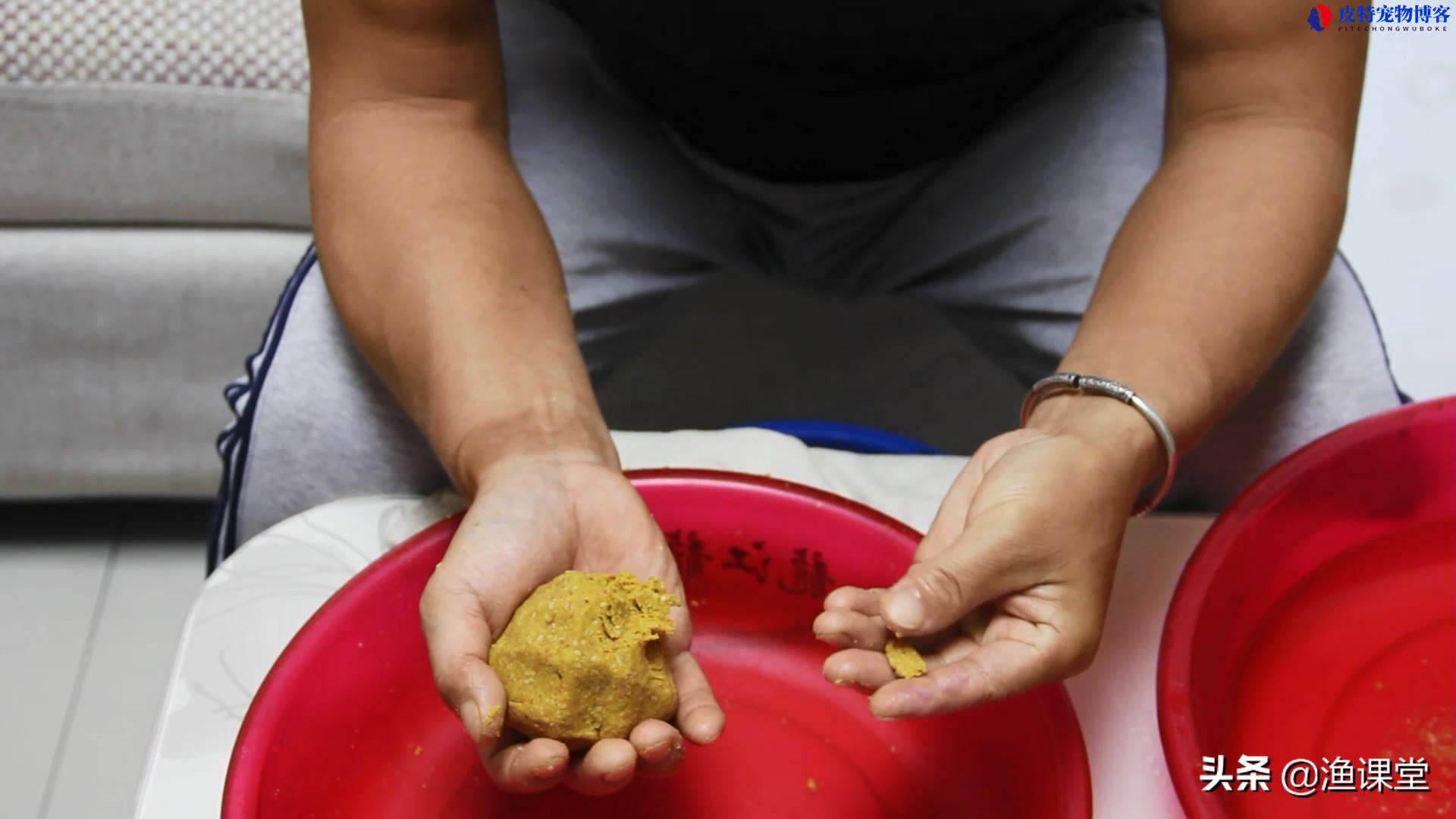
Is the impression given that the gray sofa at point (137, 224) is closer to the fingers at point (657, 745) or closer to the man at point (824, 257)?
the man at point (824, 257)

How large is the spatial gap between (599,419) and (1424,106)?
1302mm

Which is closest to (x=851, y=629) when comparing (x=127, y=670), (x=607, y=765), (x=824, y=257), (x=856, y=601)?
(x=856, y=601)

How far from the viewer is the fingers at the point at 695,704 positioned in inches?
24.0

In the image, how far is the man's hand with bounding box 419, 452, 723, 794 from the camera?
57 cm

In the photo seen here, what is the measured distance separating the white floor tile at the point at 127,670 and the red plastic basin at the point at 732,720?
54 centimetres

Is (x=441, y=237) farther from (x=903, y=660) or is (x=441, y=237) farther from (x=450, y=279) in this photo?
(x=903, y=660)

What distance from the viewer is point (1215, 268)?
2.48 ft

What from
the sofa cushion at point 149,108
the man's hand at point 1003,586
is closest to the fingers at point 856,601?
the man's hand at point 1003,586

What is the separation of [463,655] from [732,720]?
0.24m

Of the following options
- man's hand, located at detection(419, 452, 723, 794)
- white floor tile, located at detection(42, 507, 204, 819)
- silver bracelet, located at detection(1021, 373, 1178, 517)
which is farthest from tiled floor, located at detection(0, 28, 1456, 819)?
silver bracelet, located at detection(1021, 373, 1178, 517)

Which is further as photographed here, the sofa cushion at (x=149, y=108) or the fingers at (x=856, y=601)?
the sofa cushion at (x=149, y=108)

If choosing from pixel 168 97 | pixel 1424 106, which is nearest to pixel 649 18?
pixel 168 97

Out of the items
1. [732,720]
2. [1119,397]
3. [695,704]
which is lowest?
[732,720]
